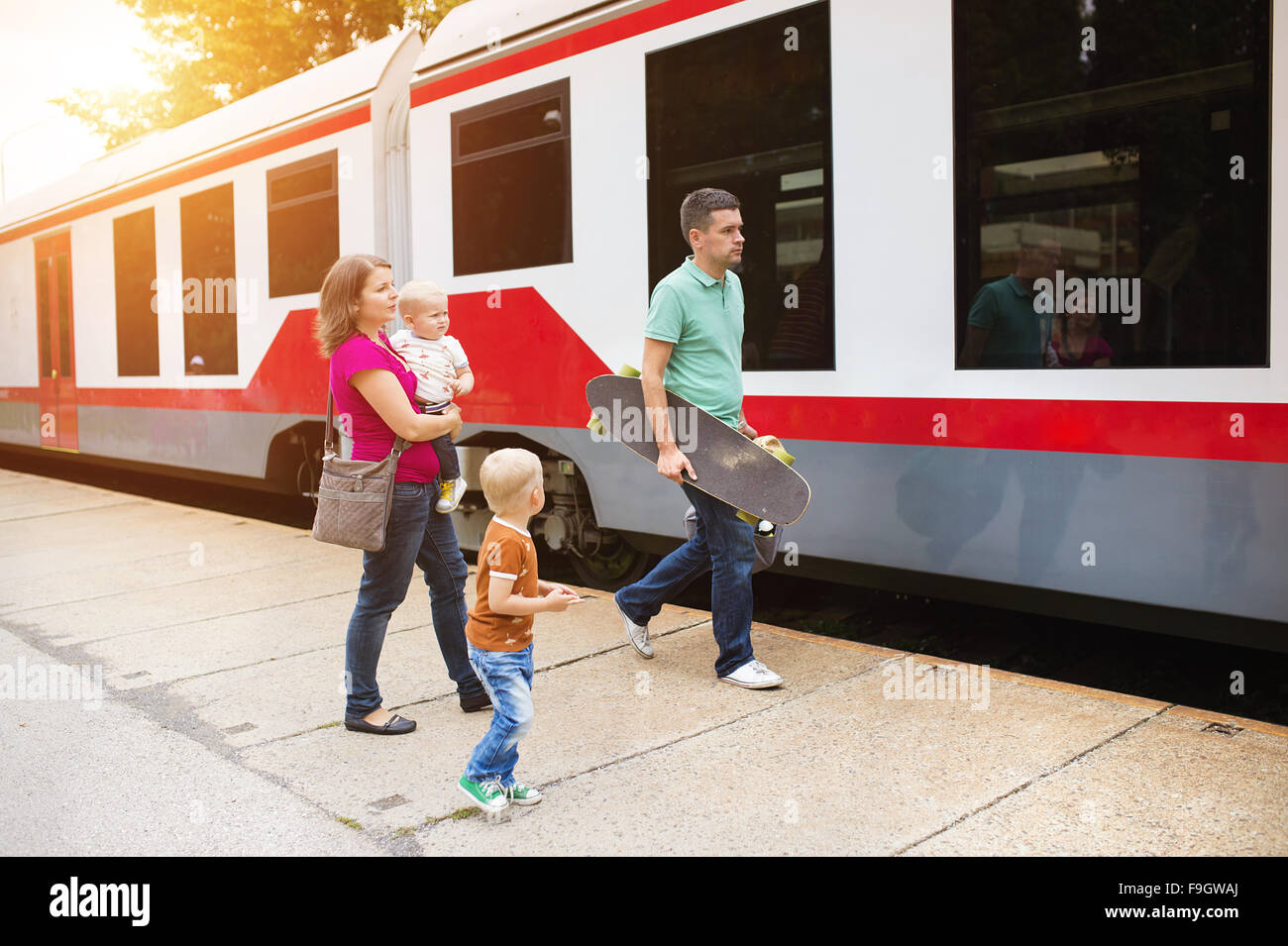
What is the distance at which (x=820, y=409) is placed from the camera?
5344 millimetres

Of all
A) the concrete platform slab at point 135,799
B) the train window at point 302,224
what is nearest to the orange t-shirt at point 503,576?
the concrete platform slab at point 135,799

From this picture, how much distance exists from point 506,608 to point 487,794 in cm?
58

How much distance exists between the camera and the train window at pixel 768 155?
17.4ft

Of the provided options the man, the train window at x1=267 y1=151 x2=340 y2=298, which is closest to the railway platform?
the man

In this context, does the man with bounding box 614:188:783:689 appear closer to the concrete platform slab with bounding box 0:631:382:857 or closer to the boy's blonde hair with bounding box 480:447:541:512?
the boy's blonde hair with bounding box 480:447:541:512

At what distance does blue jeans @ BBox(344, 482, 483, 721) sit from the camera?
13.9ft

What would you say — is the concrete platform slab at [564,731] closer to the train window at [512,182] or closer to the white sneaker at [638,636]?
the white sneaker at [638,636]

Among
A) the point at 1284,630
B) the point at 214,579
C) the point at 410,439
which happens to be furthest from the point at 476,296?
the point at 1284,630

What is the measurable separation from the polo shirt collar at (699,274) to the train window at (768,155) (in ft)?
2.76

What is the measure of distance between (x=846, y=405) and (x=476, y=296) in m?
2.79

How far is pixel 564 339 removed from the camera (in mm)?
6586

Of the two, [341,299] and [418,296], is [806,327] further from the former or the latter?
[341,299]

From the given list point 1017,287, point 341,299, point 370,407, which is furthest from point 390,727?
point 1017,287
